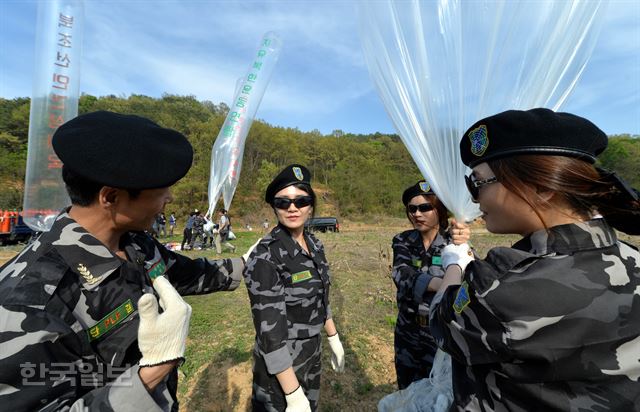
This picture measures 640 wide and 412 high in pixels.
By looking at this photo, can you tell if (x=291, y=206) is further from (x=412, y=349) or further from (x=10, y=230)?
(x=10, y=230)

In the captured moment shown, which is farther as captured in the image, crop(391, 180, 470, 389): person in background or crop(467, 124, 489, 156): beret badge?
crop(391, 180, 470, 389): person in background

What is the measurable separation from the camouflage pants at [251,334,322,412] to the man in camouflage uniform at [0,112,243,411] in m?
0.70

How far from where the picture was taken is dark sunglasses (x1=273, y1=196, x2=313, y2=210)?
2406mm

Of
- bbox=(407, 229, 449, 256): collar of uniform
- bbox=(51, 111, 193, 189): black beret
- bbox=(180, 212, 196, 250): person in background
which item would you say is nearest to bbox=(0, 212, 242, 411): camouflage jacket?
bbox=(51, 111, 193, 189): black beret

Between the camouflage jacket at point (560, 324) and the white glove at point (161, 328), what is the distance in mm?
1042

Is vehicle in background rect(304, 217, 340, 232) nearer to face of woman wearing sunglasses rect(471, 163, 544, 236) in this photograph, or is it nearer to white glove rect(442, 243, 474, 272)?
white glove rect(442, 243, 474, 272)

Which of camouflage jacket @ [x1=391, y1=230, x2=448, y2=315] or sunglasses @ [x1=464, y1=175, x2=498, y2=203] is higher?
sunglasses @ [x1=464, y1=175, x2=498, y2=203]

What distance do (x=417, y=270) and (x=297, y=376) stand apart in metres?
1.31

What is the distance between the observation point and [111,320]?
4.13ft

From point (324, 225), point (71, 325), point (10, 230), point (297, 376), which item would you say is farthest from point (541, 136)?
point (324, 225)

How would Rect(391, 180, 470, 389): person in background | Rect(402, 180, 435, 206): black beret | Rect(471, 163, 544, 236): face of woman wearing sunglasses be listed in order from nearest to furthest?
Rect(471, 163, 544, 236): face of woman wearing sunglasses, Rect(391, 180, 470, 389): person in background, Rect(402, 180, 435, 206): black beret

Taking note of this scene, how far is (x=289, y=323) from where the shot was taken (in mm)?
2225

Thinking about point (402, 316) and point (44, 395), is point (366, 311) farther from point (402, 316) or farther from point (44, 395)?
point (44, 395)

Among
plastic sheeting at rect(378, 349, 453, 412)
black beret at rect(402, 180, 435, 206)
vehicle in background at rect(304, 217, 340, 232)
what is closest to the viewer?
plastic sheeting at rect(378, 349, 453, 412)
